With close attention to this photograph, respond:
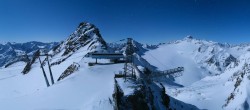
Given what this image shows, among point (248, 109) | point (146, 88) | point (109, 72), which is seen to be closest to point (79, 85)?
point (109, 72)

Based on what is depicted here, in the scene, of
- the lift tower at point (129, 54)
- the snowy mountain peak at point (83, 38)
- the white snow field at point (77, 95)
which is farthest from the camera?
the snowy mountain peak at point (83, 38)

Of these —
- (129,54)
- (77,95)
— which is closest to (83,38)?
(129,54)

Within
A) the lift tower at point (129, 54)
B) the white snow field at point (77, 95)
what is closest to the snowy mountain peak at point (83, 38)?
the white snow field at point (77, 95)

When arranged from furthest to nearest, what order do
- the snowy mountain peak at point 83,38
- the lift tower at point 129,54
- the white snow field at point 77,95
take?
the snowy mountain peak at point 83,38 → the lift tower at point 129,54 → the white snow field at point 77,95

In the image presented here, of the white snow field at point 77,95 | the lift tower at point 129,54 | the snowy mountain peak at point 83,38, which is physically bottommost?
the white snow field at point 77,95

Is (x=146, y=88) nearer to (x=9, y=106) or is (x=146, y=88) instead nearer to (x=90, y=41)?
(x=9, y=106)

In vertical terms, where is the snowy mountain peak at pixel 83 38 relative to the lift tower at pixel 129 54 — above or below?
above

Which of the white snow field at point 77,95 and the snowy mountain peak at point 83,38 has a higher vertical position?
the snowy mountain peak at point 83,38

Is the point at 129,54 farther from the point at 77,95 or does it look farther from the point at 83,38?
the point at 83,38

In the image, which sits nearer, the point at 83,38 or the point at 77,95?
the point at 77,95

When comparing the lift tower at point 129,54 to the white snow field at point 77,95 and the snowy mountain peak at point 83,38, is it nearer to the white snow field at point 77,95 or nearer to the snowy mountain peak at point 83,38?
the white snow field at point 77,95

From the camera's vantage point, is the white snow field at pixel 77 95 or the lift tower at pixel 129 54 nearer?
the white snow field at pixel 77 95

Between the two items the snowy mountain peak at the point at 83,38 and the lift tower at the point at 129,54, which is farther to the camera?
the snowy mountain peak at the point at 83,38
